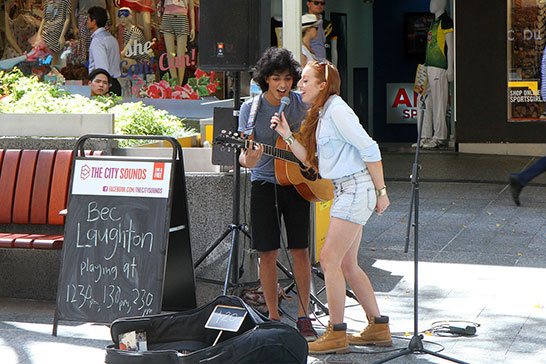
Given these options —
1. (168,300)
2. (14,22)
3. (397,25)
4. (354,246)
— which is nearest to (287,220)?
(354,246)

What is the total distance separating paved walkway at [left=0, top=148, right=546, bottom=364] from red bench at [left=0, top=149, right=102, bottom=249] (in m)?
0.62

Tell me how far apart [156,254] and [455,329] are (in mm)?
1994

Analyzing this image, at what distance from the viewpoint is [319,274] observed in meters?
6.73

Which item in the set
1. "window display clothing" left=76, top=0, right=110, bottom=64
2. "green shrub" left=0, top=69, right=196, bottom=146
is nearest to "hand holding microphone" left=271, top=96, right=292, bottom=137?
"green shrub" left=0, top=69, right=196, bottom=146

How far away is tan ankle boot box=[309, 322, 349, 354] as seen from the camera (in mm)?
5590

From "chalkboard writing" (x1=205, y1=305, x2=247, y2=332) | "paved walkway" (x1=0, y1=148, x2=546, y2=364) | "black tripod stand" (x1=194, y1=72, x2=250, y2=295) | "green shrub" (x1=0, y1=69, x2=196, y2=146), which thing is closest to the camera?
"chalkboard writing" (x1=205, y1=305, x2=247, y2=332)

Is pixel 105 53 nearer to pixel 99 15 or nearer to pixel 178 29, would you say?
pixel 99 15

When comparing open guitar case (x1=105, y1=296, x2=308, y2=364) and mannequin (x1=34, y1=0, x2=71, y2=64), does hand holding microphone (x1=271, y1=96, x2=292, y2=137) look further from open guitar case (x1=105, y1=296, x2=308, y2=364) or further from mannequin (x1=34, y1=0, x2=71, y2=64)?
mannequin (x1=34, y1=0, x2=71, y2=64)

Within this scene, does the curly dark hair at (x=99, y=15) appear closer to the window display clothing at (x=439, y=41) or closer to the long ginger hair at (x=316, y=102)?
the window display clothing at (x=439, y=41)

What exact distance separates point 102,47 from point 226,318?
8.33 m

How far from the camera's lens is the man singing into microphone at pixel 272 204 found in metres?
5.98

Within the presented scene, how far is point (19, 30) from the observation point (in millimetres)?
13516

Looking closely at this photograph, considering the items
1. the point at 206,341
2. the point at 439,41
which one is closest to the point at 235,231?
the point at 206,341

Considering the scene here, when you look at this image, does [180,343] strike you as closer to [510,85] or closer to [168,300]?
[168,300]
